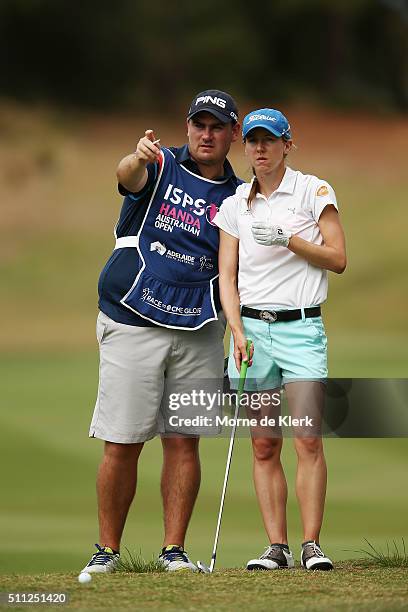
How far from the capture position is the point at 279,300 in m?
4.88

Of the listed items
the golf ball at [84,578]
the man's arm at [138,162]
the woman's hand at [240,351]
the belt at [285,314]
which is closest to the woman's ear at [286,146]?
the man's arm at [138,162]

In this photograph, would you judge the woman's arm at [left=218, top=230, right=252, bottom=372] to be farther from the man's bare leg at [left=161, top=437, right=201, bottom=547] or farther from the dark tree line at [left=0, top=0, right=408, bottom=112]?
the dark tree line at [left=0, top=0, right=408, bottom=112]

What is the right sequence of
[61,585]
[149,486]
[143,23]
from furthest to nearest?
[143,23], [149,486], [61,585]

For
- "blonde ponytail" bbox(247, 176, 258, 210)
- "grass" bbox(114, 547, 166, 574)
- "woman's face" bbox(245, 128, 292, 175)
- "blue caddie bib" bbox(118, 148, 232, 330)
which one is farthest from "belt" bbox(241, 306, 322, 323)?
"grass" bbox(114, 547, 166, 574)

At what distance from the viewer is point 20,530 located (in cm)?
727

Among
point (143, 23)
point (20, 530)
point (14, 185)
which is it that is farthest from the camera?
point (143, 23)

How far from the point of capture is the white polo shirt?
489cm

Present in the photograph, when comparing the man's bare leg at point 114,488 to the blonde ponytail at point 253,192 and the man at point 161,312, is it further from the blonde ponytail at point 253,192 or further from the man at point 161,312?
the blonde ponytail at point 253,192

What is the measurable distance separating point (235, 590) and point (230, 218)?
1.34 metres

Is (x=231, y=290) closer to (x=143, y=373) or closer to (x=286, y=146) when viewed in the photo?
(x=143, y=373)

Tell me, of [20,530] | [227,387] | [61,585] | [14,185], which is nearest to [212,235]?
[227,387]

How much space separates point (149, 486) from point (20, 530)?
5.15 feet

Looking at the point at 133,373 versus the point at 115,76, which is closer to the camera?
the point at 133,373

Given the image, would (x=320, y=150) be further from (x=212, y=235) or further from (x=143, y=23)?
(x=212, y=235)
